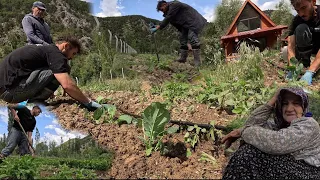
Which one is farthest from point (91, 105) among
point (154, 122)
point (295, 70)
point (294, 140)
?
point (295, 70)

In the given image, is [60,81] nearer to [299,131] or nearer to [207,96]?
[207,96]

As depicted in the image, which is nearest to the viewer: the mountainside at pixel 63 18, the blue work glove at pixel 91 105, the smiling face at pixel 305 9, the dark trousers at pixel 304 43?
the blue work glove at pixel 91 105

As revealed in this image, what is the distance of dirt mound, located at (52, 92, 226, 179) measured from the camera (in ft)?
7.42

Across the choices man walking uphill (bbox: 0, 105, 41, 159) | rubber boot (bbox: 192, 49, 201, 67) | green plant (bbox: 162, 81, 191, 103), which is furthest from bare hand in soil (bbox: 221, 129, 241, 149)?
rubber boot (bbox: 192, 49, 201, 67)

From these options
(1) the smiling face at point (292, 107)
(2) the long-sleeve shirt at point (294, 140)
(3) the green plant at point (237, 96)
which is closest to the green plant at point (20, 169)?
(2) the long-sleeve shirt at point (294, 140)

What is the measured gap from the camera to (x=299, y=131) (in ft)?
6.46

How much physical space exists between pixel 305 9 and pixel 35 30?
324 cm

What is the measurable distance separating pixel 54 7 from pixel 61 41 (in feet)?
149

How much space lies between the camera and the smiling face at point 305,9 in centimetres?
362

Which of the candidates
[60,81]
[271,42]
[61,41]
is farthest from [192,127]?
[271,42]

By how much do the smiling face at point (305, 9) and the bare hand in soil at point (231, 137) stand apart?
181cm

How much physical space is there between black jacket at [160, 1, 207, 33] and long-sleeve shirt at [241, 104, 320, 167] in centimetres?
486

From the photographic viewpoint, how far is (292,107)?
2.15 metres

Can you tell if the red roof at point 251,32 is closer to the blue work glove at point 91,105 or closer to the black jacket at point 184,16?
the black jacket at point 184,16
